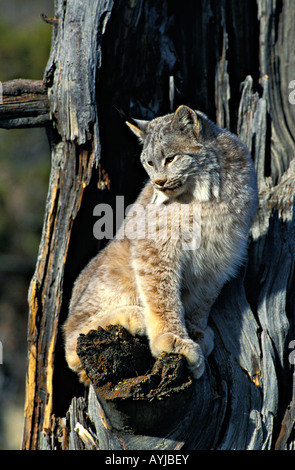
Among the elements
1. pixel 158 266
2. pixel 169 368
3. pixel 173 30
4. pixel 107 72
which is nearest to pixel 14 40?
pixel 173 30

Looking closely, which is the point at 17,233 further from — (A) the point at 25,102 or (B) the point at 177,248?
(B) the point at 177,248

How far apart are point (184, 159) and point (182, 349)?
1302mm

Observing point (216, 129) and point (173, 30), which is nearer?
point (216, 129)

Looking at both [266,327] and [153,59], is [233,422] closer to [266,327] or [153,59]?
[266,327]

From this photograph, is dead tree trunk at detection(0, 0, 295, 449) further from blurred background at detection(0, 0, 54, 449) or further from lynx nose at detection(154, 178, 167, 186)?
blurred background at detection(0, 0, 54, 449)

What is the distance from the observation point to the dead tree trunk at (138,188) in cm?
340

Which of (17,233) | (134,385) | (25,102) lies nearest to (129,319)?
(134,385)

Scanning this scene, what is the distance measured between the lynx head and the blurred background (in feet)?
15.9

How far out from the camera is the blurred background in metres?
7.98

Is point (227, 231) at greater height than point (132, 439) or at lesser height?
greater

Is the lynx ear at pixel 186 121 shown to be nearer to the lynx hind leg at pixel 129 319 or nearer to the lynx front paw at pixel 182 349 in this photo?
the lynx hind leg at pixel 129 319
